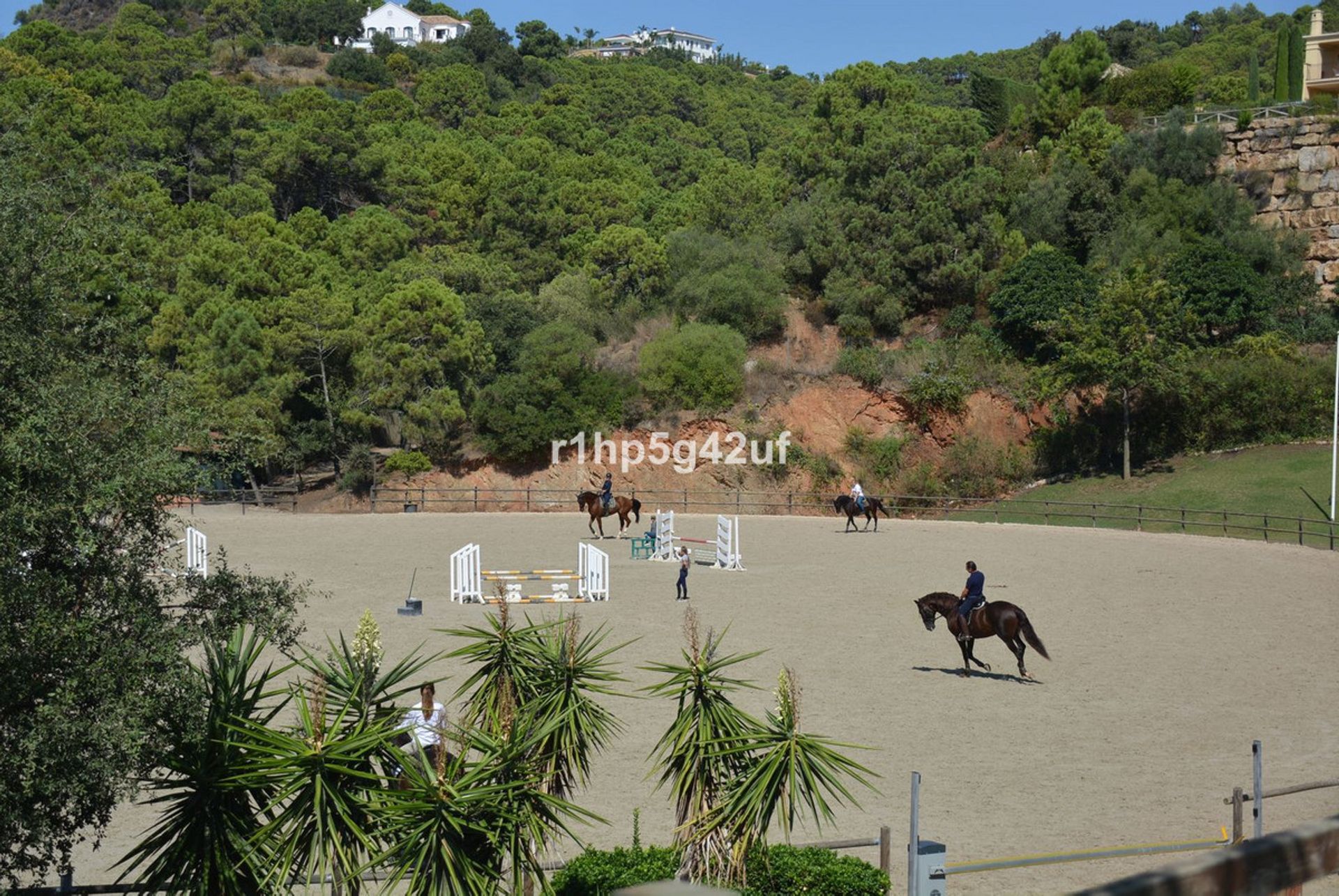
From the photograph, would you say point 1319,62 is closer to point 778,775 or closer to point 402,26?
point 778,775

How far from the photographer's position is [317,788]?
25.3ft

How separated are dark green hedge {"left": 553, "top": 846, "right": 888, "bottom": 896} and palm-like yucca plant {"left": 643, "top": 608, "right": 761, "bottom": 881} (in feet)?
1.48

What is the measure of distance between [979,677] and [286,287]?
38.6 m

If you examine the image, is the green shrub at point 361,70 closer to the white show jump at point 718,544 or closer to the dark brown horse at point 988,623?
the white show jump at point 718,544

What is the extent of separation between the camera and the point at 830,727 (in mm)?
14695

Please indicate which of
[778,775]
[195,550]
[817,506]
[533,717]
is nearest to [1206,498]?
[817,506]

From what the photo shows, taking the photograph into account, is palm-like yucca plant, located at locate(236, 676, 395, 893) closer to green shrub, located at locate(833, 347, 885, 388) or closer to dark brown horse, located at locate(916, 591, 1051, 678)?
dark brown horse, located at locate(916, 591, 1051, 678)

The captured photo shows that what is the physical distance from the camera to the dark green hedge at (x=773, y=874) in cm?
917

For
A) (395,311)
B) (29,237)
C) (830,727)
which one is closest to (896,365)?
(395,311)

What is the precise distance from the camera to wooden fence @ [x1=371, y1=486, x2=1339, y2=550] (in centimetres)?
3734

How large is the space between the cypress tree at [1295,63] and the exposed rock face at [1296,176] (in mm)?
5131

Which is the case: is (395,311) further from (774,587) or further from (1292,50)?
(1292,50)

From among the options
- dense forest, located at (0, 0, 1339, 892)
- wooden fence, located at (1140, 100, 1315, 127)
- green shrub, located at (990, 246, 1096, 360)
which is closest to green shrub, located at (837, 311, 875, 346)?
dense forest, located at (0, 0, 1339, 892)

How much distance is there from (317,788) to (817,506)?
121 feet
